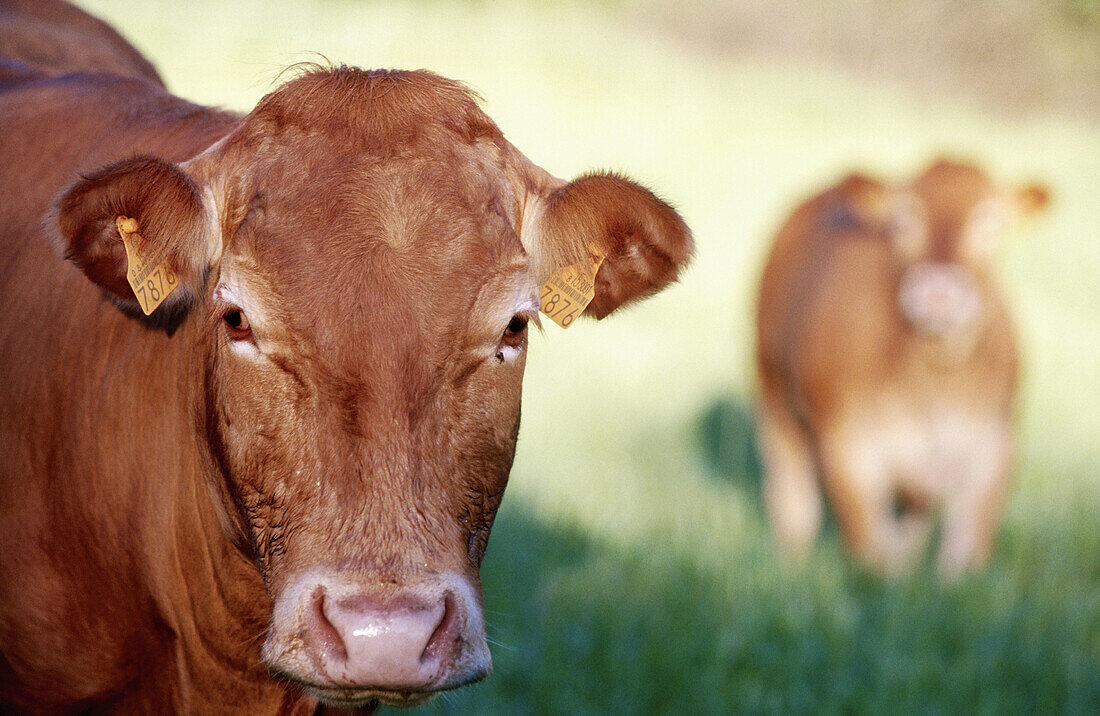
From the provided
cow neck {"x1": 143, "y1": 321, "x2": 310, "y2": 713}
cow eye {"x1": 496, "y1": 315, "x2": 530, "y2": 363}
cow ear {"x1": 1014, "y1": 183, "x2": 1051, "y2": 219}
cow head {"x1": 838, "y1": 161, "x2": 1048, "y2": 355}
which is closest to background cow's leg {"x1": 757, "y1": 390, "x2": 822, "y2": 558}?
cow head {"x1": 838, "y1": 161, "x2": 1048, "y2": 355}

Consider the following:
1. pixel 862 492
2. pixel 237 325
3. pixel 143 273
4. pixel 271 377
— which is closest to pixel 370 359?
pixel 271 377

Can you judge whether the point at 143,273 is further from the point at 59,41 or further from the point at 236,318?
the point at 59,41

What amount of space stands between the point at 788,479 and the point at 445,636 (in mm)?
5255

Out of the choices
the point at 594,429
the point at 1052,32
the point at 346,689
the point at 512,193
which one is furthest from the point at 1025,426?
the point at 1052,32

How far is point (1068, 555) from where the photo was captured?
5.72 meters

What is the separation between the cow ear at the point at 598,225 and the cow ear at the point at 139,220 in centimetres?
70

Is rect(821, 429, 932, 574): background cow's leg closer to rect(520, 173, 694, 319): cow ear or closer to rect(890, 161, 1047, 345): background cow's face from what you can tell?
rect(890, 161, 1047, 345): background cow's face

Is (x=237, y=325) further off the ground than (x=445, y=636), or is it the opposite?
(x=237, y=325)

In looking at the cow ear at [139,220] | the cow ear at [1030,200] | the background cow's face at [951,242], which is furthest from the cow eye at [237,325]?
the cow ear at [1030,200]

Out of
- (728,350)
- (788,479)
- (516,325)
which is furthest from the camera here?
(728,350)

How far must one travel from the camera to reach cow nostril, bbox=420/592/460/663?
1.74m

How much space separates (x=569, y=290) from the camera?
246 cm

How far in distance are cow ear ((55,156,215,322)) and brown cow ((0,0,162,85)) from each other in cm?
155

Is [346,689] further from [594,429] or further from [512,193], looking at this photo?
[594,429]
